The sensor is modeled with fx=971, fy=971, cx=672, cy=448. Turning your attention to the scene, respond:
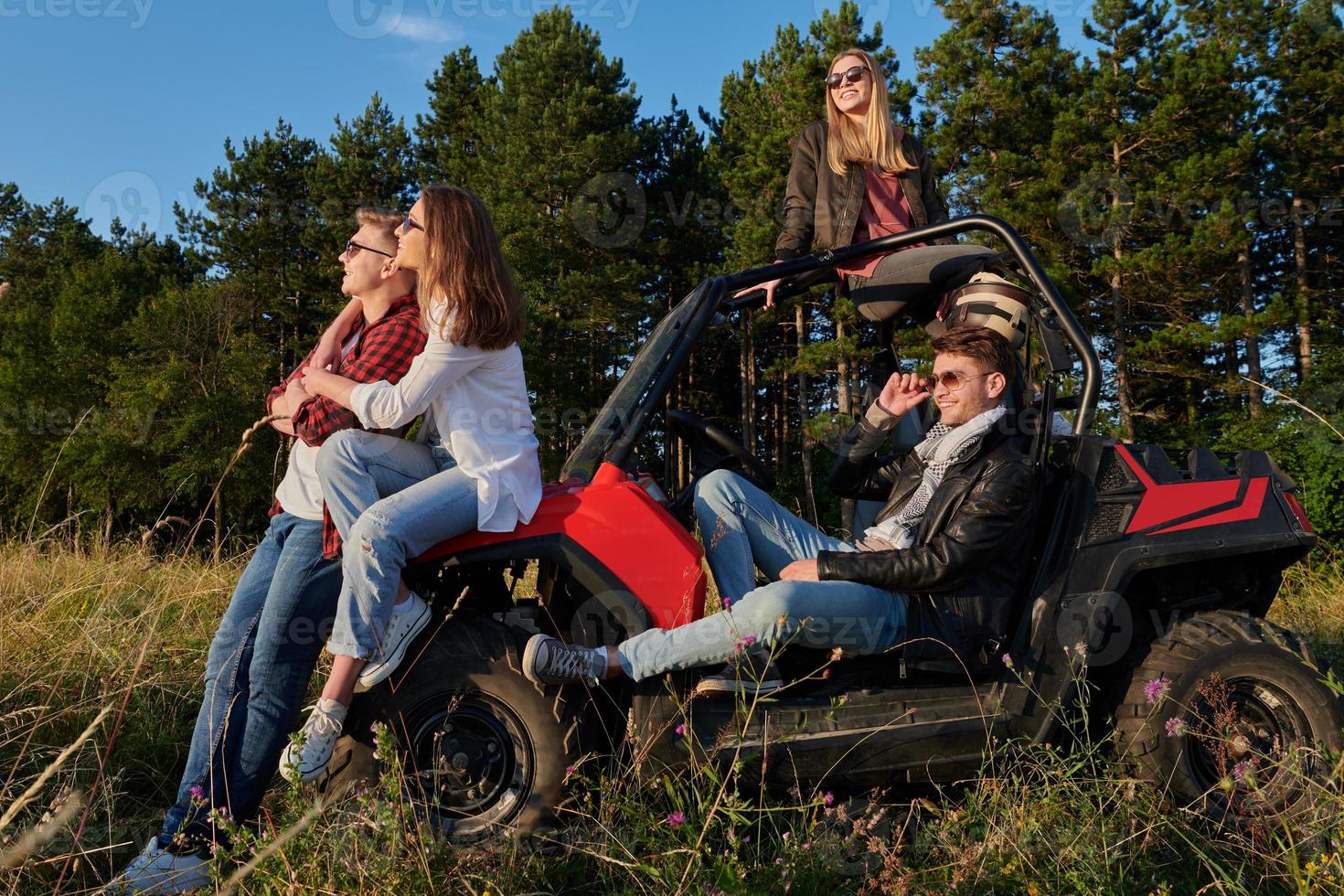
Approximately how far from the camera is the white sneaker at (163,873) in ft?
7.98

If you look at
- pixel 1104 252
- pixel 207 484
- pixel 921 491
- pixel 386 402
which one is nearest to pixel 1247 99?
pixel 1104 252

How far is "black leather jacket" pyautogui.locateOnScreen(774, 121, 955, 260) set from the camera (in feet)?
13.0

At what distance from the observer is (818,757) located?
9.15 ft

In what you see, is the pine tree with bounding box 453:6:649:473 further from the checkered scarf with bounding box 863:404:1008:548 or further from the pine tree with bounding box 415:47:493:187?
the checkered scarf with bounding box 863:404:1008:548

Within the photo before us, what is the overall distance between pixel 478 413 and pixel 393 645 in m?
0.70

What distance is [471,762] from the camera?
2744mm

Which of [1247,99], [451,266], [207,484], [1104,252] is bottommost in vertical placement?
[207,484]

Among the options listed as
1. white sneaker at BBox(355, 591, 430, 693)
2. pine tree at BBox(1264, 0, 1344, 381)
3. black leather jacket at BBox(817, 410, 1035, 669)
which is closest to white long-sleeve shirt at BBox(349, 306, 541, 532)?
white sneaker at BBox(355, 591, 430, 693)

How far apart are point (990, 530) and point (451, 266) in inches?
70.1

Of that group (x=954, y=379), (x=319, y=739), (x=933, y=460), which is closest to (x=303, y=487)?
(x=319, y=739)

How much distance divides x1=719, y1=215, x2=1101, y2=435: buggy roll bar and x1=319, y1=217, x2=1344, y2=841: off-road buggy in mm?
16

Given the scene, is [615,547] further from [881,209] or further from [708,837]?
[881,209]

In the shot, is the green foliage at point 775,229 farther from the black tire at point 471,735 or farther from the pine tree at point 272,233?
the black tire at point 471,735

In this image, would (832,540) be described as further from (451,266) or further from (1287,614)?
(1287,614)
